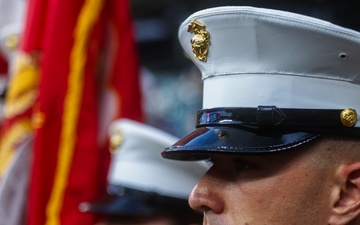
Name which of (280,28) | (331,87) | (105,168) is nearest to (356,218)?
(331,87)

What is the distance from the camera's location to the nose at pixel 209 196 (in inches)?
67.4

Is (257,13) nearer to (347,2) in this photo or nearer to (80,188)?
(347,2)

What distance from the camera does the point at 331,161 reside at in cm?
→ 169

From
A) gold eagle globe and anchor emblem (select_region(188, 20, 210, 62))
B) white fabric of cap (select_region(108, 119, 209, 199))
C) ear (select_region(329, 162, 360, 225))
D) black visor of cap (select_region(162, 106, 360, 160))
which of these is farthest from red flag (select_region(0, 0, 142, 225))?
ear (select_region(329, 162, 360, 225))

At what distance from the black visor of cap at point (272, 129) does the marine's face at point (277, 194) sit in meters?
0.03

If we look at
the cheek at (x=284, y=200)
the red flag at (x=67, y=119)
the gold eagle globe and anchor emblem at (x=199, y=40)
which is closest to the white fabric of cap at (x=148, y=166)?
the red flag at (x=67, y=119)

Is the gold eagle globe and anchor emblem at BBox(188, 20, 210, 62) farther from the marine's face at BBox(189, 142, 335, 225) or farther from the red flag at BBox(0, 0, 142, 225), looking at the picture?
the red flag at BBox(0, 0, 142, 225)

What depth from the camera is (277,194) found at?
1683 mm

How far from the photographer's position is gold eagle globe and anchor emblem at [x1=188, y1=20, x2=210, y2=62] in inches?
71.4

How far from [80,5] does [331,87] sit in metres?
1.43

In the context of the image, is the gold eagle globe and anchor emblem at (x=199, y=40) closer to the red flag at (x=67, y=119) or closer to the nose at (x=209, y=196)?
the nose at (x=209, y=196)

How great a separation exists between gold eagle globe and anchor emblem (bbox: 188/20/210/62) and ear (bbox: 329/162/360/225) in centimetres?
40

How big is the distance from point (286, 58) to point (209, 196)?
1.08 feet

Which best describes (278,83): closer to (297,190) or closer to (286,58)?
(286,58)
